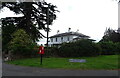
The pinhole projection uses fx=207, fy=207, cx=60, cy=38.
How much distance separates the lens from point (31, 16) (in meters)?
36.9

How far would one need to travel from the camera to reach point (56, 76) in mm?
11492

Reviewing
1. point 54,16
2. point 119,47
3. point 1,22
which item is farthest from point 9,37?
point 119,47

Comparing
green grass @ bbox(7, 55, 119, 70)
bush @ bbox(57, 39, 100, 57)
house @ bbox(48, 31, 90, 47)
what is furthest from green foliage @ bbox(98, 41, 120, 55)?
house @ bbox(48, 31, 90, 47)

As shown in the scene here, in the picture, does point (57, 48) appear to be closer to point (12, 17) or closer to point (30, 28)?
point (30, 28)

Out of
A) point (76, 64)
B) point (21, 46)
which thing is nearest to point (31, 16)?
point (21, 46)

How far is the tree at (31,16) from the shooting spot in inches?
1405

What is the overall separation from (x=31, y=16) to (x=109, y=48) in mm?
14767

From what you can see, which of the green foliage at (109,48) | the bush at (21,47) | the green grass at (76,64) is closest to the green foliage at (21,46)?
the bush at (21,47)

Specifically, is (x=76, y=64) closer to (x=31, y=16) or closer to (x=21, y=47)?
(x=21, y=47)

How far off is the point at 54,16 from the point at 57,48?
941 centimetres

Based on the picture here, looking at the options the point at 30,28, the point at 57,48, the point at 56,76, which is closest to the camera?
the point at 56,76

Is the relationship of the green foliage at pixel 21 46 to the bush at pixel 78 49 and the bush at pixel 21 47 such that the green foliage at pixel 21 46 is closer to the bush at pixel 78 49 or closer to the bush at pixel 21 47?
the bush at pixel 21 47

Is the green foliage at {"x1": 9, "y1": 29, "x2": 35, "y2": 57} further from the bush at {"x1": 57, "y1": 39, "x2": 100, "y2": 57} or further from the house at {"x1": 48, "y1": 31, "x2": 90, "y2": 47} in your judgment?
the house at {"x1": 48, "y1": 31, "x2": 90, "y2": 47}

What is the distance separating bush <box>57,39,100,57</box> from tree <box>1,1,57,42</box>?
29.0 ft
